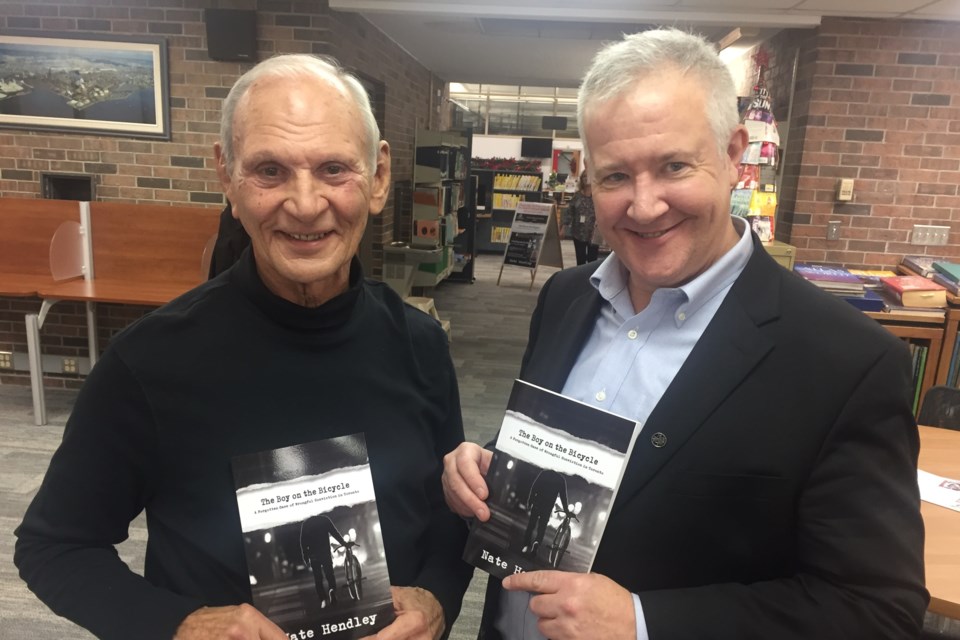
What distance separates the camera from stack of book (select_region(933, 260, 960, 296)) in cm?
373

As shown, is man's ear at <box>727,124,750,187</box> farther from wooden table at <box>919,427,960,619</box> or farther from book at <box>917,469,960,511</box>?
book at <box>917,469,960,511</box>

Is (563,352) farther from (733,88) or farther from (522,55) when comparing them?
(522,55)

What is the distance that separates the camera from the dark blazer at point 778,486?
858mm

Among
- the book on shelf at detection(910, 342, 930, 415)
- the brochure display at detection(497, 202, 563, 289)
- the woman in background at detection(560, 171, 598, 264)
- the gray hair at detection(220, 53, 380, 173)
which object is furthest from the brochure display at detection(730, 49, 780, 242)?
the brochure display at detection(497, 202, 563, 289)

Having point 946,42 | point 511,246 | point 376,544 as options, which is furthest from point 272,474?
point 511,246

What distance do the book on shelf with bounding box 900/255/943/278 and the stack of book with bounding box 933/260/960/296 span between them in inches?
1.4

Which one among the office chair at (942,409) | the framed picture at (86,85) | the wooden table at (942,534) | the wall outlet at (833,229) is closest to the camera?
the wooden table at (942,534)

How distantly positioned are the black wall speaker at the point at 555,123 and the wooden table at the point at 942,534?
12.6m

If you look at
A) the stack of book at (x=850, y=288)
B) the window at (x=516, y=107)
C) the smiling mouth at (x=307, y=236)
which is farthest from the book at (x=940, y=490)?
the window at (x=516, y=107)

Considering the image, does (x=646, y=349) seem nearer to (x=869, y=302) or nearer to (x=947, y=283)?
(x=869, y=302)

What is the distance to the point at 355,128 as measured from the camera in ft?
3.42

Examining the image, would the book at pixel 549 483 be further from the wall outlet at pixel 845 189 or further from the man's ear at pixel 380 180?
the wall outlet at pixel 845 189

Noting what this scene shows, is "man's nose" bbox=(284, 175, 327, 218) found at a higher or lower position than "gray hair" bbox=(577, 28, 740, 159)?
lower

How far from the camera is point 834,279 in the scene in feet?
12.6
